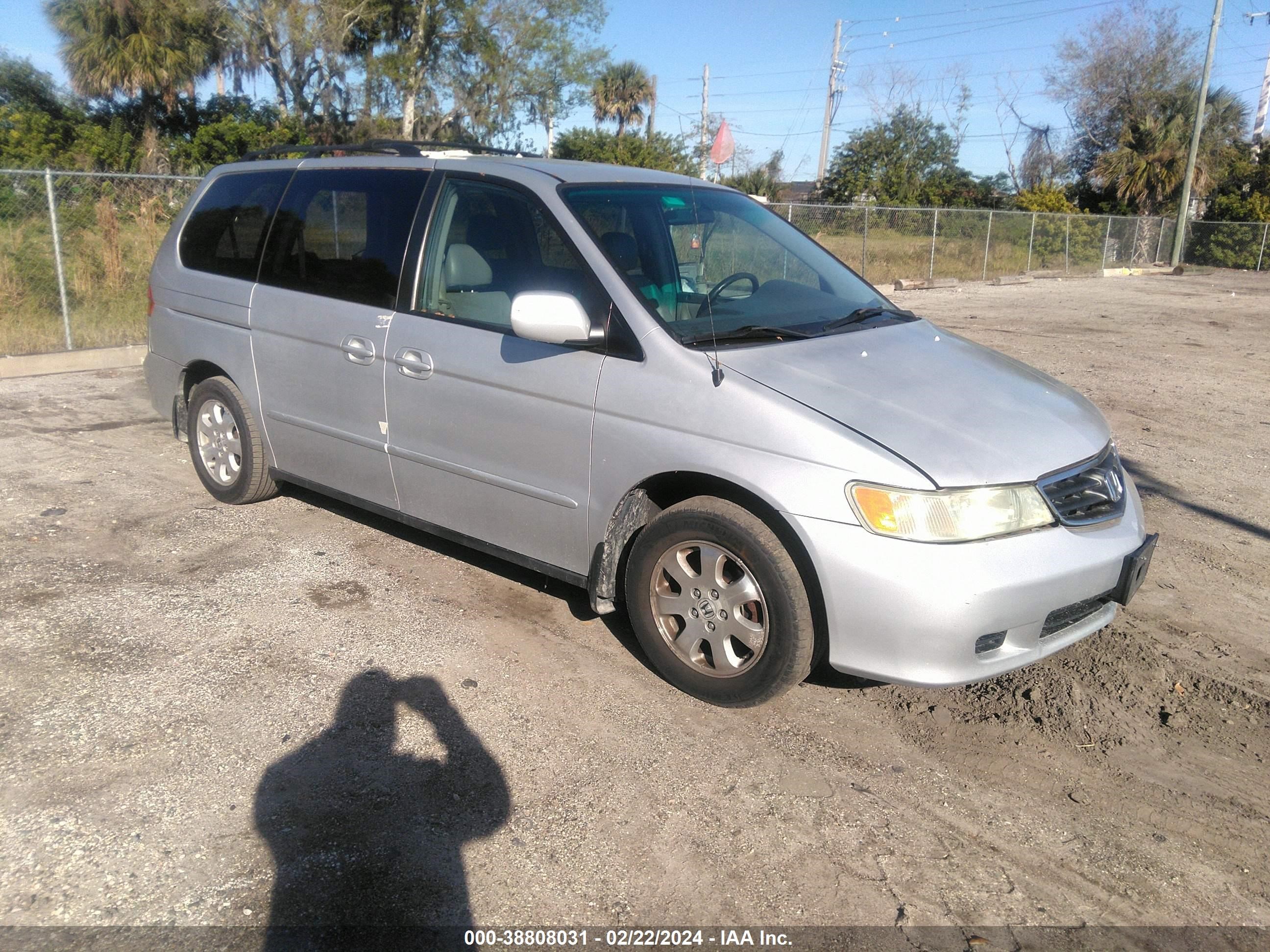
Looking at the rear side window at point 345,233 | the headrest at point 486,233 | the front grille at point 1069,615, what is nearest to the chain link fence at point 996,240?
the rear side window at point 345,233

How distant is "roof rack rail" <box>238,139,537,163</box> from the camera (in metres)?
5.05

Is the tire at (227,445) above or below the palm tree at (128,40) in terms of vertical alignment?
below

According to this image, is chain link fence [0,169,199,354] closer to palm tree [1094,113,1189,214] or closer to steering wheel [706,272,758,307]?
steering wheel [706,272,758,307]

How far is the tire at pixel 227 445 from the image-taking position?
546cm

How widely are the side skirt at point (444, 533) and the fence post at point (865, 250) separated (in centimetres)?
1749

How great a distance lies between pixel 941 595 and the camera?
3.16 meters

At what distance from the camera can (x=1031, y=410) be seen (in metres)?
3.77

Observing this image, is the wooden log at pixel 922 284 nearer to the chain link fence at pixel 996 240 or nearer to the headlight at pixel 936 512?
the chain link fence at pixel 996 240

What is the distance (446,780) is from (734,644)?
3.72 ft

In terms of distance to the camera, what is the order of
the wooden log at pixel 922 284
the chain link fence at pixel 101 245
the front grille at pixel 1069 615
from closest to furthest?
the front grille at pixel 1069 615 < the chain link fence at pixel 101 245 < the wooden log at pixel 922 284

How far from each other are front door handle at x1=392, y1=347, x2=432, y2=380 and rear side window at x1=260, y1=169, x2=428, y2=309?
27 centimetres

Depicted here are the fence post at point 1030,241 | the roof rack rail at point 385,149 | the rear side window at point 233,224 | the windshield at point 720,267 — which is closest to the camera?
the windshield at point 720,267

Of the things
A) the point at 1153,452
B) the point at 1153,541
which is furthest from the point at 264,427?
the point at 1153,452

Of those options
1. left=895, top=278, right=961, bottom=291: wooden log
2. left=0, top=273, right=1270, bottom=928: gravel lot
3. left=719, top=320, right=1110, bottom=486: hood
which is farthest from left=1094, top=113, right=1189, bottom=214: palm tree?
left=719, top=320, right=1110, bottom=486: hood
